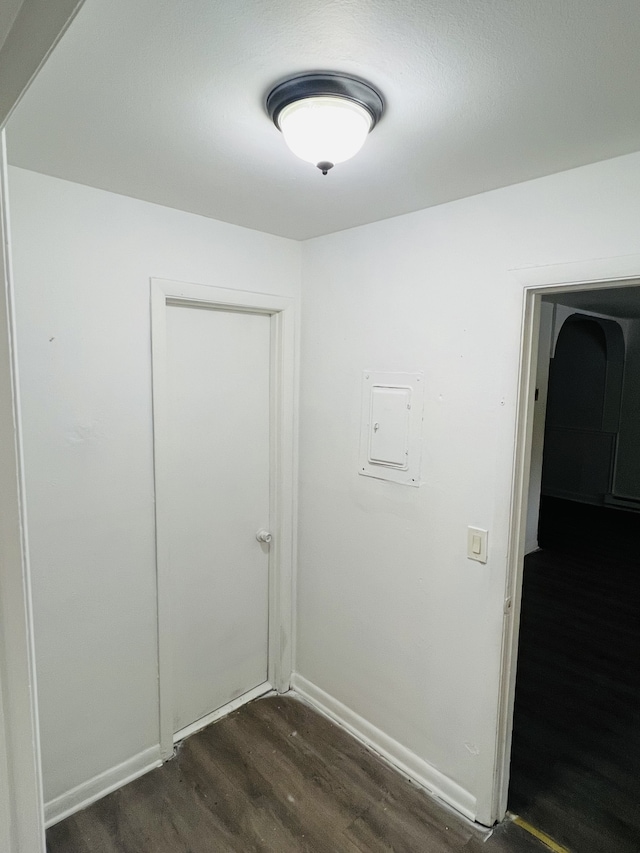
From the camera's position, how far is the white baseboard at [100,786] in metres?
1.86

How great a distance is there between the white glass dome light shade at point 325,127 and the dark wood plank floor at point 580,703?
8.14 ft

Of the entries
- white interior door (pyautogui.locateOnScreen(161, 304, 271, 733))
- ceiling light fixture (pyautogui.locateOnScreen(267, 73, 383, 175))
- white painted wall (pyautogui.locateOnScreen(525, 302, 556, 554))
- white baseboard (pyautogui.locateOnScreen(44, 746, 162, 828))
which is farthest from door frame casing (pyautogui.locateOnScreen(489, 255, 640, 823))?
white painted wall (pyautogui.locateOnScreen(525, 302, 556, 554))

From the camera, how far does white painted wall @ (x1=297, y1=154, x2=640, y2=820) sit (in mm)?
1658

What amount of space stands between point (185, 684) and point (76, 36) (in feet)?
7.96

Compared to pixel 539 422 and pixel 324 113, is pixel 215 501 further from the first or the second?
pixel 539 422

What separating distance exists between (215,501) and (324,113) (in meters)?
1.71

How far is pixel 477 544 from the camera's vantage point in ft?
5.97

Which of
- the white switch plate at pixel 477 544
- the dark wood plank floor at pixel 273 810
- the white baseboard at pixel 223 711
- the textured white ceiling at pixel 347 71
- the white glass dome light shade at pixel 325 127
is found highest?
the textured white ceiling at pixel 347 71

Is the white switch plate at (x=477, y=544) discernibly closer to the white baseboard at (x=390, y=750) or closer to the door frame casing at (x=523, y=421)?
the door frame casing at (x=523, y=421)

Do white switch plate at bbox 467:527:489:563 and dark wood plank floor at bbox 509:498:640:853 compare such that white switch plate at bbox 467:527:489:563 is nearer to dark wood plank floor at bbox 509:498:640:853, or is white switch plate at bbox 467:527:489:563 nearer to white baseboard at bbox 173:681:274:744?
dark wood plank floor at bbox 509:498:640:853

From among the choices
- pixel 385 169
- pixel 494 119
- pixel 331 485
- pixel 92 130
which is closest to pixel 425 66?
pixel 494 119

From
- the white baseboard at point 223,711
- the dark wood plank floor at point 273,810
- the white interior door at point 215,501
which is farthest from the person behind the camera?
the white baseboard at point 223,711

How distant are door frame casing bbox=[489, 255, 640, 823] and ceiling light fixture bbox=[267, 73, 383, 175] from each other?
30.7 inches

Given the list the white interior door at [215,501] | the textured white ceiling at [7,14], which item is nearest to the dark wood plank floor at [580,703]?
the white interior door at [215,501]
